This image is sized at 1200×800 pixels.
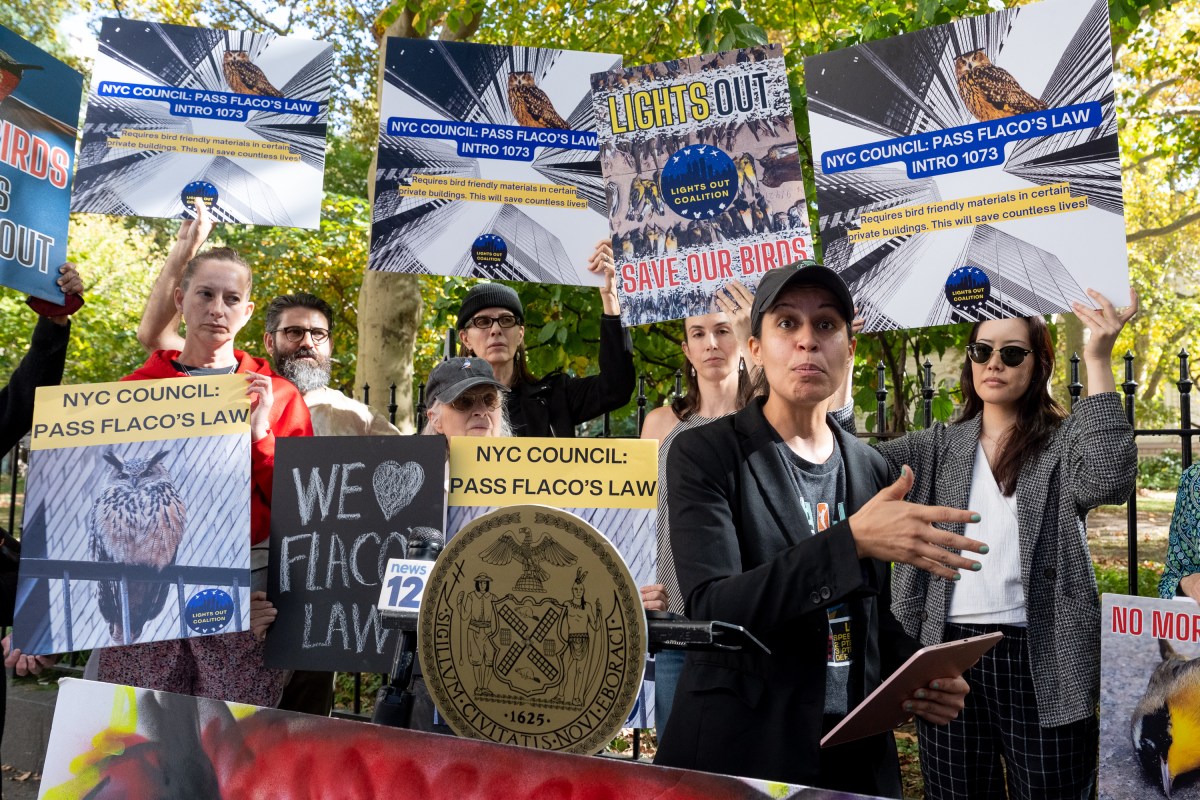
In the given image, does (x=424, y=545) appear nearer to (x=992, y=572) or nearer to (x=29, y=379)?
(x=29, y=379)

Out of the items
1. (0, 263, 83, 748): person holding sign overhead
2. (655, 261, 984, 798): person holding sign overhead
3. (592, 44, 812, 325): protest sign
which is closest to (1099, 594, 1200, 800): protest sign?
(655, 261, 984, 798): person holding sign overhead

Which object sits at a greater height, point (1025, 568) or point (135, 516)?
point (135, 516)

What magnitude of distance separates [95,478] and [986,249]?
2.49 m

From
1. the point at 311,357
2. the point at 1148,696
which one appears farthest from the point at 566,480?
the point at 311,357

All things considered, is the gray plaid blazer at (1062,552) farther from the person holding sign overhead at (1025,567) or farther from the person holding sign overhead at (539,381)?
the person holding sign overhead at (539,381)

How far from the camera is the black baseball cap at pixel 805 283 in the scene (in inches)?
85.9

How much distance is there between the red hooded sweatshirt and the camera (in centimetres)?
310

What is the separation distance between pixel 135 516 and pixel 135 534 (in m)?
0.04

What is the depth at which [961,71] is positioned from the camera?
3195 millimetres

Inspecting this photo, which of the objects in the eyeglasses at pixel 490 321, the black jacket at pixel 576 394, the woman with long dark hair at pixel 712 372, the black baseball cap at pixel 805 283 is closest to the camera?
the black baseball cap at pixel 805 283

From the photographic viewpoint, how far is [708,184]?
3498 mm

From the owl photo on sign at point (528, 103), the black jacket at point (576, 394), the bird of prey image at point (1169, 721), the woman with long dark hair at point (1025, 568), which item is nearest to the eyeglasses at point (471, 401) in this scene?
the black jacket at point (576, 394)

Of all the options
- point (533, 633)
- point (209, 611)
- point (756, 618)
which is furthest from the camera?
point (209, 611)

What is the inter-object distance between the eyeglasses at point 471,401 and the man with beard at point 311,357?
3.52 ft
